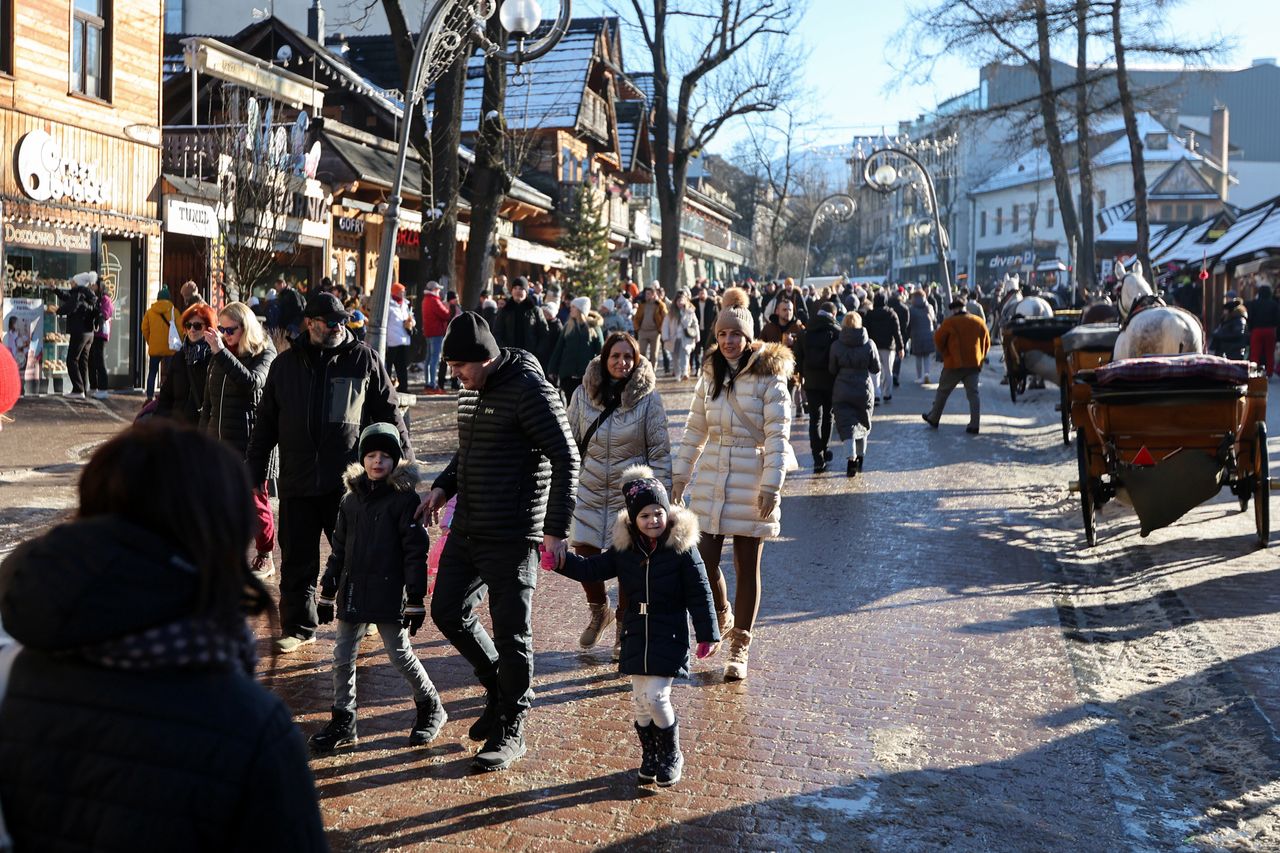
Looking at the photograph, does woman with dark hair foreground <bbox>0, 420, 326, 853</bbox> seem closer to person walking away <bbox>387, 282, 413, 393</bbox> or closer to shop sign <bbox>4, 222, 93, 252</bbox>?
shop sign <bbox>4, 222, 93, 252</bbox>

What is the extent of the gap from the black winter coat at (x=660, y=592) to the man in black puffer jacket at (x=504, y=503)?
0.21 metres

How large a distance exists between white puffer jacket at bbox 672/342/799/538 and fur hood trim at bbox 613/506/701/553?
1475mm

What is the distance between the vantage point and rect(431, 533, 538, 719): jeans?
567 centimetres

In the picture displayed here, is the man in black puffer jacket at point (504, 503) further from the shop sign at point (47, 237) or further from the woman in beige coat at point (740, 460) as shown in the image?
the shop sign at point (47, 237)

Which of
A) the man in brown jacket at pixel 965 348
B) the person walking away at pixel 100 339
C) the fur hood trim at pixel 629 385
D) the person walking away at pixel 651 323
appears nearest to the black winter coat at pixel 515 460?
the fur hood trim at pixel 629 385

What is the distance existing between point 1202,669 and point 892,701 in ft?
5.82

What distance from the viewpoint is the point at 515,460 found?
5.75 m

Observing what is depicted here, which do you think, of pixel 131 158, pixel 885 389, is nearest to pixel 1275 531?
pixel 885 389

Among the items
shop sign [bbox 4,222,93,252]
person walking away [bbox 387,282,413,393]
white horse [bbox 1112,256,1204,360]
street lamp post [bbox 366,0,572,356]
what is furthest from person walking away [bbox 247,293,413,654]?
person walking away [bbox 387,282,413,393]

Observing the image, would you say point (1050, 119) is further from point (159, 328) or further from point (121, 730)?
point (121, 730)

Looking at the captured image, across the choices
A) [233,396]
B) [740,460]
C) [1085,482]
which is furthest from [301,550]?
[1085,482]

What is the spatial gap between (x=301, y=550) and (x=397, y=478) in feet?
5.81

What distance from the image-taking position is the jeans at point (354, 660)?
5805mm

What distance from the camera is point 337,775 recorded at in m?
5.45
